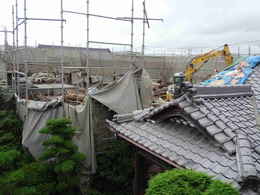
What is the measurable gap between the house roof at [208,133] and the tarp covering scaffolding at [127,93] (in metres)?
3.50

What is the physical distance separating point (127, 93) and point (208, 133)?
19.9 feet

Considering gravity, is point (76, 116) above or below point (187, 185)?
below

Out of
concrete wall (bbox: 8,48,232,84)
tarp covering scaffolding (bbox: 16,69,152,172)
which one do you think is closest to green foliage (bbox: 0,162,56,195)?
tarp covering scaffolding (bbox: 16,69,152,172)

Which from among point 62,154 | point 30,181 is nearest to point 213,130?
point 62,154

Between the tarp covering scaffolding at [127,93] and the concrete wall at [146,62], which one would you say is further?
the concrete wall at [146,62]

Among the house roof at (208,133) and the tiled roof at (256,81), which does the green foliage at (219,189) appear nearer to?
the house roof at (208,133)

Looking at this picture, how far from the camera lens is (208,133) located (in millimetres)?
3846

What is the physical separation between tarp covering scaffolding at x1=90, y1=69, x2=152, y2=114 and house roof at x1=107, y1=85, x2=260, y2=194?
3496mm

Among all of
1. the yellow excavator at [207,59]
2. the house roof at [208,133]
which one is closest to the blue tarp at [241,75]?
the house roof at [208,133]

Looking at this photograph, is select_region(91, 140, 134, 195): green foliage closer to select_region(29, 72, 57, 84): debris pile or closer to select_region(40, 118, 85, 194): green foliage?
select_region(40, 118, 85, 194): green foliage

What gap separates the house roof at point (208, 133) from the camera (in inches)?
124

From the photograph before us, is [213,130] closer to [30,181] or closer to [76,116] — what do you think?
[30,181]

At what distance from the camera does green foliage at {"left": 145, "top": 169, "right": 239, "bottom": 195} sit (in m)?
2.35

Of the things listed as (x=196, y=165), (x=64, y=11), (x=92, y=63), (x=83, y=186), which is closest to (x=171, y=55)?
(x=92, y=63)
